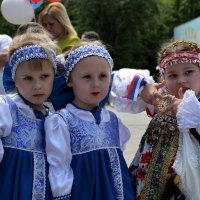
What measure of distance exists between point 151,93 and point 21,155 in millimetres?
780

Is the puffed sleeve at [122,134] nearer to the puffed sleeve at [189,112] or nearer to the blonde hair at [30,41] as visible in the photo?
the puffed sleeve at [189,112]

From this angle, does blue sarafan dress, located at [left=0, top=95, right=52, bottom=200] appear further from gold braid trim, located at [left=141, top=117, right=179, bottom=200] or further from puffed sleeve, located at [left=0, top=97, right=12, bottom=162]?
gold braid trim, located at [left=141, top=117, right=179, bottom=200]

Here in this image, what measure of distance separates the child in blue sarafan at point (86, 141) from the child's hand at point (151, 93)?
0.28 meters

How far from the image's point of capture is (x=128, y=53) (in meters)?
23.3

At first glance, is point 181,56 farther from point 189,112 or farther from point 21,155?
point 21,155

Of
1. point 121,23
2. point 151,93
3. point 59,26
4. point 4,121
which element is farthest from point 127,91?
point 121,23

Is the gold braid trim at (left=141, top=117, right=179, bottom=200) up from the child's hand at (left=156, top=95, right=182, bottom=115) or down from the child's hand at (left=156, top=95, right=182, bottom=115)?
down

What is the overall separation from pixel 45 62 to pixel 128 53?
2154 centimetres

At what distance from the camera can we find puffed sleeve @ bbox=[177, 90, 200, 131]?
1.96 m

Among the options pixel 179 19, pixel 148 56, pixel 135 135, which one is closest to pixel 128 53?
pixel 148 56

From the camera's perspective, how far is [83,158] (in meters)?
1.97

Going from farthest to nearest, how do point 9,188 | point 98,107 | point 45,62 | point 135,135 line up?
point 135,135, point 98,107, point 45,62, point 9,188

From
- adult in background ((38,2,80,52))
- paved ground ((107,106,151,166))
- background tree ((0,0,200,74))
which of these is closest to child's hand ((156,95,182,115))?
adult in background ((38,2,80,52))

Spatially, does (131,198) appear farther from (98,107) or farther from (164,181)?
(98,107)
